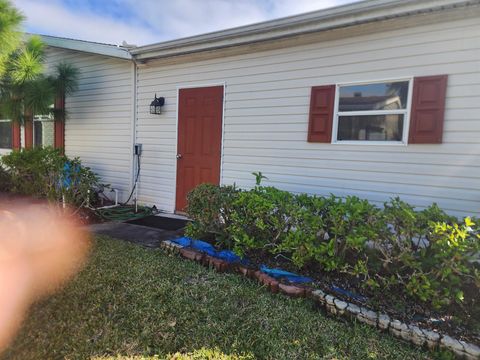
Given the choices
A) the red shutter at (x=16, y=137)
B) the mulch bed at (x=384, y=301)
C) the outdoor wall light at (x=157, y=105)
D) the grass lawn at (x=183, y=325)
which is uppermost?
the outdoor wall light at (x=157, y=105)

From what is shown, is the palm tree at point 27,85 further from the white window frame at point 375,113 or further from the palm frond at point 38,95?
the white window frame at point 375,113

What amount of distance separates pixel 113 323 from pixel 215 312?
0.75 metres

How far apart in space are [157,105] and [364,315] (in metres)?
4.64

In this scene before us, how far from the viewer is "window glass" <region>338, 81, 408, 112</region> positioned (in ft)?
11.7

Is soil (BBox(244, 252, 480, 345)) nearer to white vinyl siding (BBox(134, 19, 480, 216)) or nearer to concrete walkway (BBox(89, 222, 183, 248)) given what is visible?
white vinyl siding (BBox(134, 19, 480, 216))

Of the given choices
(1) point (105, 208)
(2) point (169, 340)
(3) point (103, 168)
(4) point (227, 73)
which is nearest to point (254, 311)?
(2) point (169, 340)

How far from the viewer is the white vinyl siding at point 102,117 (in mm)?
6055

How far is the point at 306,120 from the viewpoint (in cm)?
416

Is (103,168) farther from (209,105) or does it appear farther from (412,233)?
(412,233)

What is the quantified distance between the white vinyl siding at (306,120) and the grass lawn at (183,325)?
189 centimetres

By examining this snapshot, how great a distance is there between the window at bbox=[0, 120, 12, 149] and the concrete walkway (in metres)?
5.46

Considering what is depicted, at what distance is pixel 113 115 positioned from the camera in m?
6.24

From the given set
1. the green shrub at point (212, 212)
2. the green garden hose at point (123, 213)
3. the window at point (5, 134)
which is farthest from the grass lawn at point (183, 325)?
the window at point (5, 134)

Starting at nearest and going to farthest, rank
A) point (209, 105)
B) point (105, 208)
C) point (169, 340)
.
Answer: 1. point (169, 340)
2. point (209, 105)
3. point (105, 208)
